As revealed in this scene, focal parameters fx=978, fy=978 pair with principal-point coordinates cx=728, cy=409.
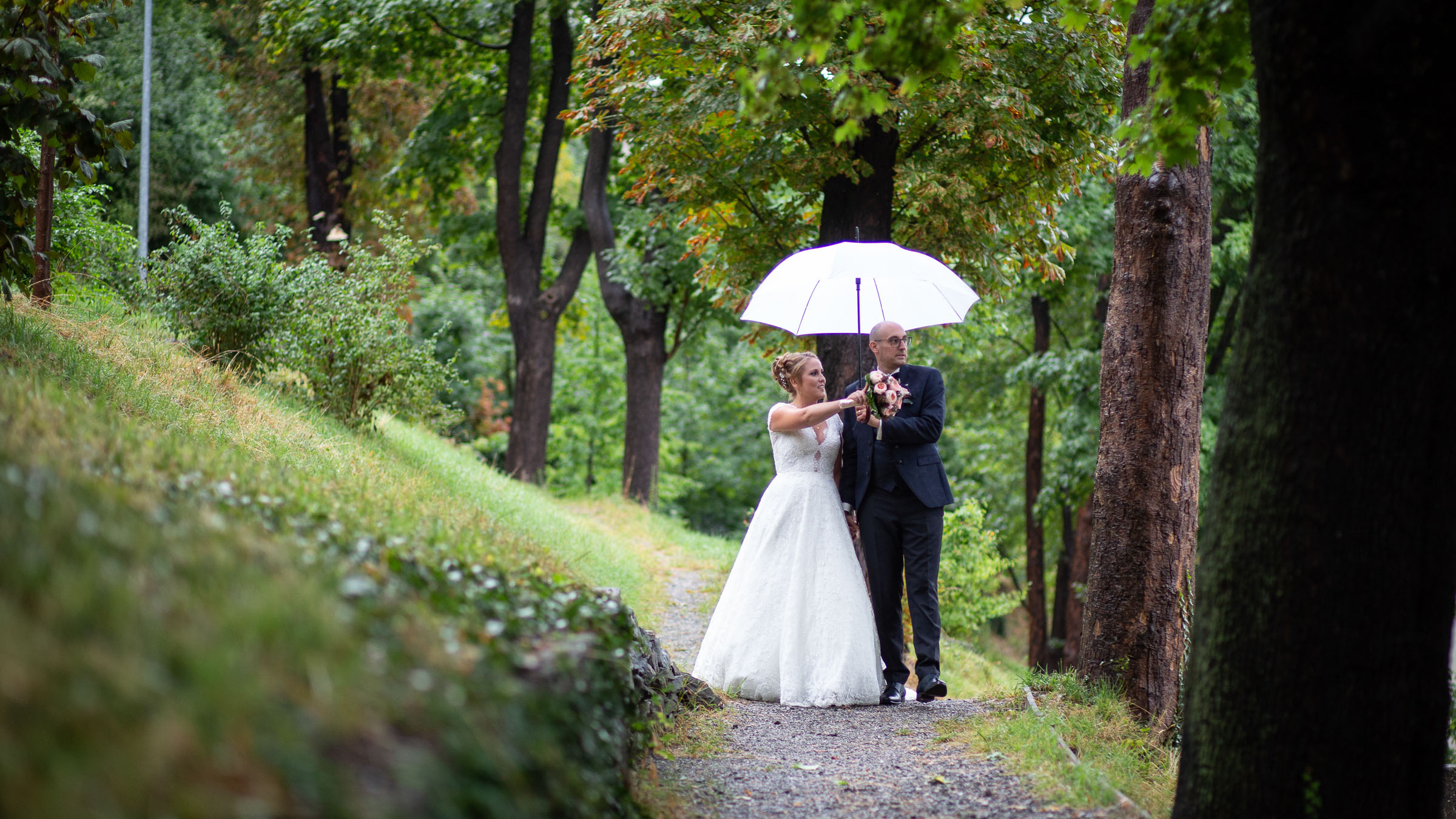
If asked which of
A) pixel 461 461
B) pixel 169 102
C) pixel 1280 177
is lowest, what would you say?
pixel 461 461

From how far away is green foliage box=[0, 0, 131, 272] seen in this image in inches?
225

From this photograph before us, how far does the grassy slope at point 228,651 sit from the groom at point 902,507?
320cm

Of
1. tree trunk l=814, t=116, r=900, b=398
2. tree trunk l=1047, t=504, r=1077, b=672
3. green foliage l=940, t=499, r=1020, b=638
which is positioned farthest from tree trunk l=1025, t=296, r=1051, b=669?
tree trunk l=814, t=116, r=900, b=398

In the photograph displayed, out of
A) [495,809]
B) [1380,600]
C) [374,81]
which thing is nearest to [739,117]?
[1380,600]

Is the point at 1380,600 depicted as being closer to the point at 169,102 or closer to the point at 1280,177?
the point at 1280,177

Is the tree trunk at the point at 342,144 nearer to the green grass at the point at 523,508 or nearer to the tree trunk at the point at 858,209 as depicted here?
the green grass at the point at 523,508

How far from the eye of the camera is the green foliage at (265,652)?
1.59 metres

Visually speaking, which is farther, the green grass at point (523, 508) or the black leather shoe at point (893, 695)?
the green grass at point (523, 508)

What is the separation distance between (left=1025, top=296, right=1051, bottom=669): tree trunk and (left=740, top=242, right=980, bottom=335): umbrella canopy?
11555 mm

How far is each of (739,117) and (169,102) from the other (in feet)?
56.6

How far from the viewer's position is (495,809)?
202 cm

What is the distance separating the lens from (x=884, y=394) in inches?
249

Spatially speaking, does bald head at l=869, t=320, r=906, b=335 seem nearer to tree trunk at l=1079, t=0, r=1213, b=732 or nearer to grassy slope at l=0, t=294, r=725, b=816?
tree trunk at l=1079, t=0, r=1213, b=732

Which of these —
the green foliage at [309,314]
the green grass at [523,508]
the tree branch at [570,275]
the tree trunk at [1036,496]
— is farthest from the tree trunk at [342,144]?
the tree trunk at [1036,496]
